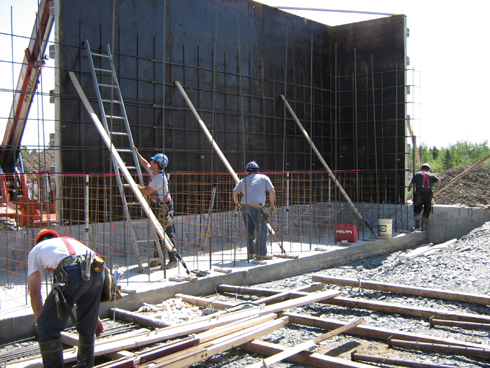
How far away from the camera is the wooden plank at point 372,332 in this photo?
4.79 meters

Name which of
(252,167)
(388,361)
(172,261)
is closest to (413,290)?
(388,361)

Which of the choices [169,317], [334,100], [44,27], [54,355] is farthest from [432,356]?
[334,100]

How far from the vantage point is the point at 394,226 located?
1326cm

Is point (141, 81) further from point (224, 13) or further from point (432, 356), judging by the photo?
point (432, 356)

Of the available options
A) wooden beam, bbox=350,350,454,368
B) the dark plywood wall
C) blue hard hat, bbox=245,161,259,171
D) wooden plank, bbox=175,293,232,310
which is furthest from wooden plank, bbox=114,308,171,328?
blue hard hat, bbox=245,161,259,171

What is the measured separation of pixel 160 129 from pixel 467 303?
6664 millimetres

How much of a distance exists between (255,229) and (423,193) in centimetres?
557

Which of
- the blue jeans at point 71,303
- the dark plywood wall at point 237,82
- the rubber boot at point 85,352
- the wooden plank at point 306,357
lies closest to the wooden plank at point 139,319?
the wooden plank at point 306,357

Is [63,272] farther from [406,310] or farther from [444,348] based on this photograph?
[406,310]

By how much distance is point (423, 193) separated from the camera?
12031 millimetres

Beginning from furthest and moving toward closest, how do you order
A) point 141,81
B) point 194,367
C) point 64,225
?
point 141,81 → point 64,225 → point 194,367

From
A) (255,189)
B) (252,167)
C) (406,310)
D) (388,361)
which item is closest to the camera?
(388,361)

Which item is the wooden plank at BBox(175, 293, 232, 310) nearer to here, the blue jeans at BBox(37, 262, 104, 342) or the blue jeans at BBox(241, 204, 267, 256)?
the blue jeans at BBox(241, 204, 267, 256)

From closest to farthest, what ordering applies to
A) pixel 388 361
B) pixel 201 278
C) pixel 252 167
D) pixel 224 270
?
pixel 388 361 < pixel 201 278 < pixel 224 270 < pixel 252 167
